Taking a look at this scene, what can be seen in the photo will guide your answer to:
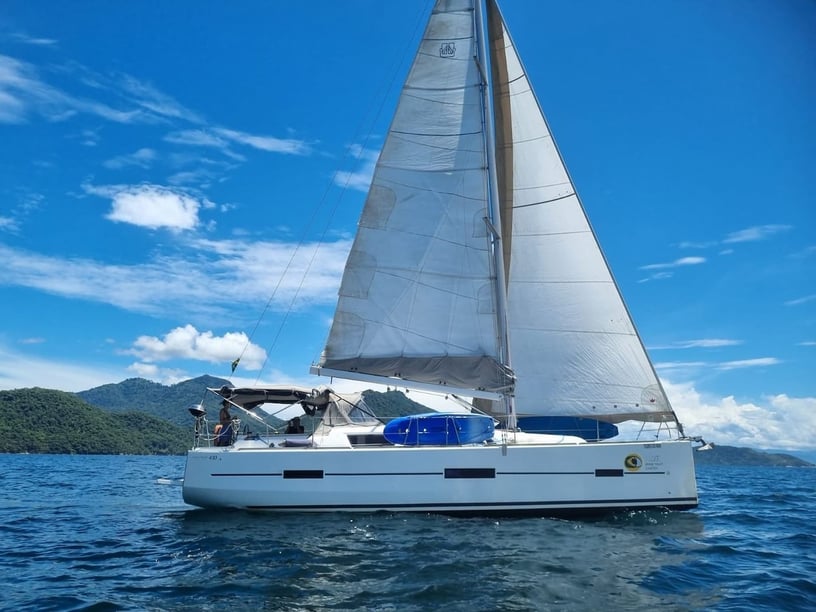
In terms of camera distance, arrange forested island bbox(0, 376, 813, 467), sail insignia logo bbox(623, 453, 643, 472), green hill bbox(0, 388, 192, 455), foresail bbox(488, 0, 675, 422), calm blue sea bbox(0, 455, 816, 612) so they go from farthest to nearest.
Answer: green hill bbox(0, 388, 192, 455), forested island bbox(0, 376, 813, 467), foresail bbox(488, 0, 675, 422), sail insignia logo bbox(623, 453, 643, 472), calm blue sea bbox(0, 455, 816, 612)

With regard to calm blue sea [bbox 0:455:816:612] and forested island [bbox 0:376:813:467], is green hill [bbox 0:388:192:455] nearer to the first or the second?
forested island [bbox 0:376:813:467]

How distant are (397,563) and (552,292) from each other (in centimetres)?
821

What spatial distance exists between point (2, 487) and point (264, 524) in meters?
15.8

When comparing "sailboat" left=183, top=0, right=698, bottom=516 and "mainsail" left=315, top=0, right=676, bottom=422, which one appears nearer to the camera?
"sailboat" left=183, top=0, right=698, bottom=516

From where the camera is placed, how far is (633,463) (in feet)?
41.8

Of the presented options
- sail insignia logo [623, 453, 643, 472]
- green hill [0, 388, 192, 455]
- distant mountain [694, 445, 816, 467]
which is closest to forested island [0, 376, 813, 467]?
green hill [0, 388, 192, 455]

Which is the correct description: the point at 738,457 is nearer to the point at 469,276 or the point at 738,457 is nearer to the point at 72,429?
the point at 72,429

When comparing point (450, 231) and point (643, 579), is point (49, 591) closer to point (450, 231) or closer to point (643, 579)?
point (643, 579)

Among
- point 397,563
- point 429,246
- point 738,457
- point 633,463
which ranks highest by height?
point 429,246

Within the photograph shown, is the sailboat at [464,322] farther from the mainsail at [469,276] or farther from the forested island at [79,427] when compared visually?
the forested island at [79,427]

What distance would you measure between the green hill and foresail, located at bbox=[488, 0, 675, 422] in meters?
91.0

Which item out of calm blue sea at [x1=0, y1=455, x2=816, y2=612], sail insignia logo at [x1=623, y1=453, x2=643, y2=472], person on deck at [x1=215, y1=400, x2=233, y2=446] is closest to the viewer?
calm blue sea at [x1=0, y1=455, x2=816, y2=612]

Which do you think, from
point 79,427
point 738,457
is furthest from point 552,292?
point 738,457

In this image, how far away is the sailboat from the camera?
13.0m
